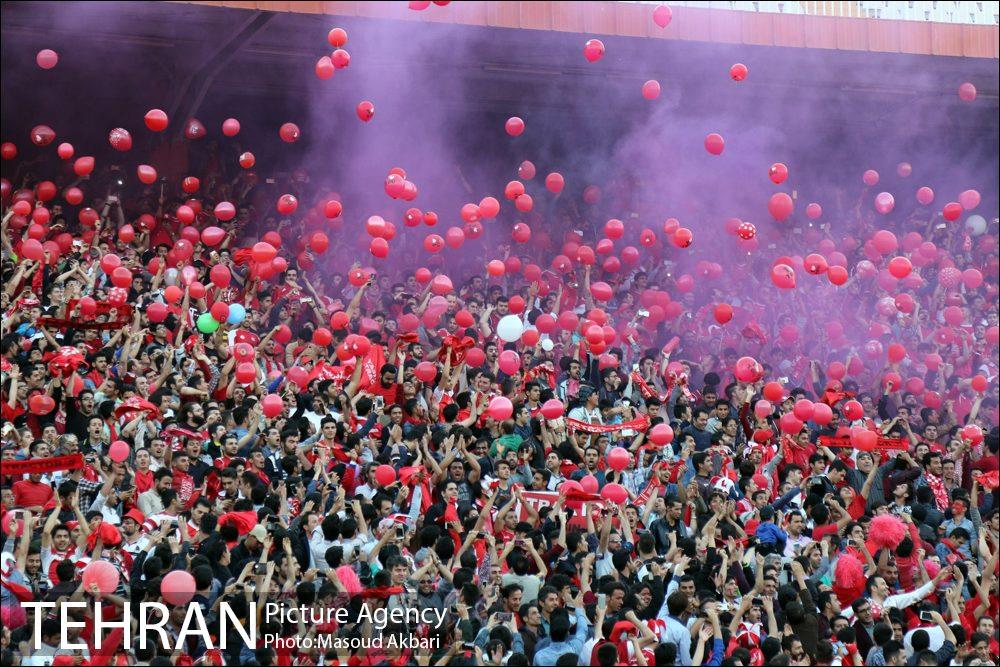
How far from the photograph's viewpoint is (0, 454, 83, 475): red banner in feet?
29.0

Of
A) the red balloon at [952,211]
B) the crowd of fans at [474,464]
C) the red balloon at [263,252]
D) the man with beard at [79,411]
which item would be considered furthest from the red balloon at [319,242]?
the red balloon at [952,211]

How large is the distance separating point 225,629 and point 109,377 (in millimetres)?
2510

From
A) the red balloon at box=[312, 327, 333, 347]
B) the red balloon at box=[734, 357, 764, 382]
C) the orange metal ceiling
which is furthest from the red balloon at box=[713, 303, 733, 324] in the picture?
the red balloon at box=[312, 327, 333, 347]

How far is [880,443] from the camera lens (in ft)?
36.4

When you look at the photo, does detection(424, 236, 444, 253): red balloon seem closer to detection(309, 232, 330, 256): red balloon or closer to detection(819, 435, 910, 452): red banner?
detection(309, 232, 330, 256): red balloon

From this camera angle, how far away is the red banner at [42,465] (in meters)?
8.83

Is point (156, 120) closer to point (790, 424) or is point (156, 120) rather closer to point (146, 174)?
point (146, 174)

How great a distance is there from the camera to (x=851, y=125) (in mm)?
15641

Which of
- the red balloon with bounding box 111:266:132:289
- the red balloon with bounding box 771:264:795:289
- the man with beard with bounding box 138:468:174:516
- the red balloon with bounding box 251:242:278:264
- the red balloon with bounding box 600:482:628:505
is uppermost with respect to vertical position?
the red balloon with bounding box 251:242:278:264

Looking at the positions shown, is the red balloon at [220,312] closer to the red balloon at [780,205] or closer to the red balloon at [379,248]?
the red balloon at [379,248]

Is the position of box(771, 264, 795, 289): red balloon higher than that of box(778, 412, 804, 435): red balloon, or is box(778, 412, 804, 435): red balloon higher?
box(771, 264, 795, 289): red balloon

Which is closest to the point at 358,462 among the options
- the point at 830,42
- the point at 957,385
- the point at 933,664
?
the point at 933,664

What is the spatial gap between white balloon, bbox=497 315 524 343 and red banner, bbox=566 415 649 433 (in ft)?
4.02

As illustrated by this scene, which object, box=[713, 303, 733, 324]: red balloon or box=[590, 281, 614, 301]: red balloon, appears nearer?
box=[713, 303, 733, 324]: red balloon
